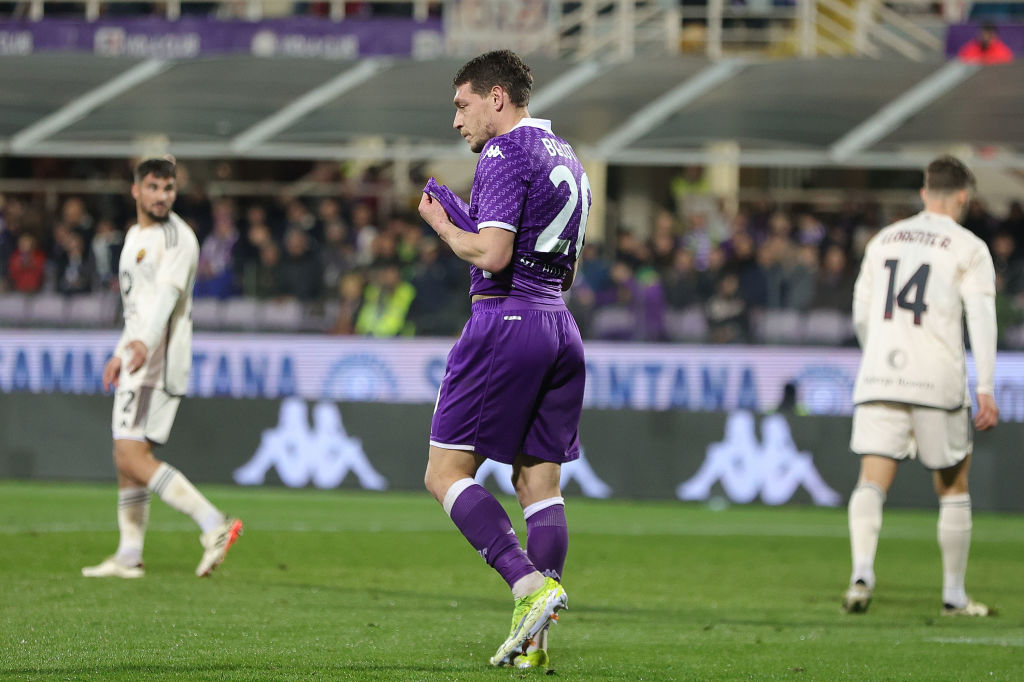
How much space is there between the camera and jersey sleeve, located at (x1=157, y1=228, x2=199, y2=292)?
8.35 metres

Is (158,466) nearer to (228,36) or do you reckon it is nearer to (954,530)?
(954,530)

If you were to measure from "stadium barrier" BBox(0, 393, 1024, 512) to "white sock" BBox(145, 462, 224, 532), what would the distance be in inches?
230

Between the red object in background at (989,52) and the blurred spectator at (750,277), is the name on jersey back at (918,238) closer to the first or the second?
the blurred spectator at (750,277)

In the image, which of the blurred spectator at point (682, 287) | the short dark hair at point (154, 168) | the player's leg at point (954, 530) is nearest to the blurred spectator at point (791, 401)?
the blurred spectator at point (682, 287)

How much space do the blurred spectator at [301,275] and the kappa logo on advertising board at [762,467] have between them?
434 centimetres

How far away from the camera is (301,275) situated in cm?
1552

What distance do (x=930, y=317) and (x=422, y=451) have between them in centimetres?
698

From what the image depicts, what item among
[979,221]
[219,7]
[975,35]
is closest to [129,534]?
[979,221]

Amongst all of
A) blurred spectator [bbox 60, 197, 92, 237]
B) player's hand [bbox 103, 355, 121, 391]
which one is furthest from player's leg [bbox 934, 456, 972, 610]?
blurred spectator [bbox 60, 197, 92, 237]

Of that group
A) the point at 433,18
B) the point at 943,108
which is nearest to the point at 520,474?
the point at 943,108

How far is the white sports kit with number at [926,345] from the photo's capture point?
7.94m

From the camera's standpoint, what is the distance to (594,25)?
2311 centimetres

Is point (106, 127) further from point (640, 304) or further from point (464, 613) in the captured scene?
point (464, 613)

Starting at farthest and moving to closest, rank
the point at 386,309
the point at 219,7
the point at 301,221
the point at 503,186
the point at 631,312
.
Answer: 1. the point at 219,7
2. the point at 301,221
3. the point at 386,309
4. the point at 631,312
5. the point at 503,186
